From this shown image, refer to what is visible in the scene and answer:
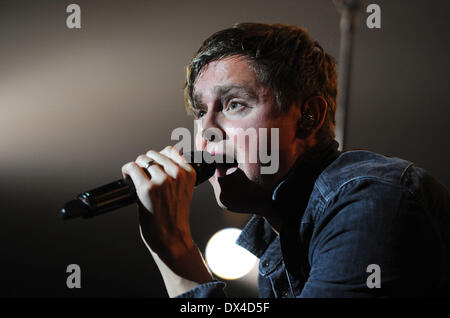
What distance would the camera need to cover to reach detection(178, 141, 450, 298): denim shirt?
0.70 metres

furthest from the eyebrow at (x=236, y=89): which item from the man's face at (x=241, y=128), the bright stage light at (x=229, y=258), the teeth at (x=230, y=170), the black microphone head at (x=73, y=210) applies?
the bright stage light at (x=229, y=258)

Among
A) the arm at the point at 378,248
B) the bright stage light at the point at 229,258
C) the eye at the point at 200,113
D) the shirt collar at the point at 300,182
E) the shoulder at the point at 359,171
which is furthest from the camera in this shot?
the bright stage light at the point at 229,258

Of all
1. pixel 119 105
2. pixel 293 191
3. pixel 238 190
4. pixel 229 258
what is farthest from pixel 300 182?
pixel 229 258

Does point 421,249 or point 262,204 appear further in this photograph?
point 262,204

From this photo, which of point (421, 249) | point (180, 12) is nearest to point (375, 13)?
point (180, 12)

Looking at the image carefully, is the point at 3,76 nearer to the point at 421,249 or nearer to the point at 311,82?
the point at 311,82

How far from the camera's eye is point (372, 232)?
2.32 feet

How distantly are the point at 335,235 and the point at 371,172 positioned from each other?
0.17m

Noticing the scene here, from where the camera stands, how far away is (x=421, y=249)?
0.74m

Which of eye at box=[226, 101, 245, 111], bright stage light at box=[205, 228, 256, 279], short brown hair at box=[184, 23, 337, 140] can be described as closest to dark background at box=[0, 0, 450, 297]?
bright stage light at box=[205, 228, 256, 279]

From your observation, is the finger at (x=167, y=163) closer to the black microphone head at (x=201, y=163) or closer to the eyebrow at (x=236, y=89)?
the black microphone head at (x=201, y=163)

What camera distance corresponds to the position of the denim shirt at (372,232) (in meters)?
0.70

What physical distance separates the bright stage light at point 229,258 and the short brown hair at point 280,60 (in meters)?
1.77

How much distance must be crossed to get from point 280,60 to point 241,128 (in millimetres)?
273
